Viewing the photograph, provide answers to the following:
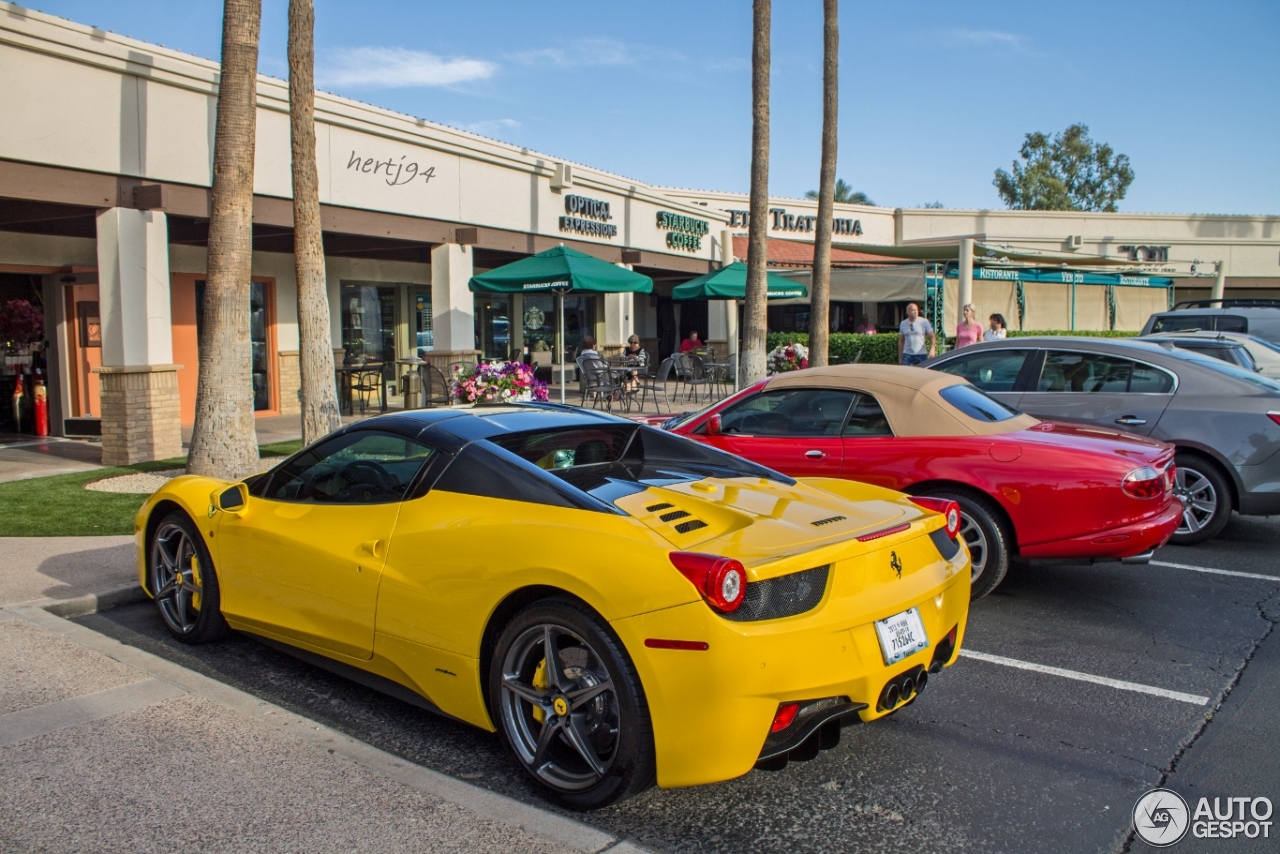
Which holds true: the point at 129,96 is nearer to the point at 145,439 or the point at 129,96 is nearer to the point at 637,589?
the point at 145,439

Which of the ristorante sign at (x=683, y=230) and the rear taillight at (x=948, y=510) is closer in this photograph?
the rear taillight at (x=948, y=510)

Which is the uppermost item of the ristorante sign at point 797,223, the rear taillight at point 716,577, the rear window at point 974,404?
the ristorante sign at point 797,223

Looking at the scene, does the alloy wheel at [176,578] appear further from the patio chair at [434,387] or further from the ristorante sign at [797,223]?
the ristorante sign at [797,223]

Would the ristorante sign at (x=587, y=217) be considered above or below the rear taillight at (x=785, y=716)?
above

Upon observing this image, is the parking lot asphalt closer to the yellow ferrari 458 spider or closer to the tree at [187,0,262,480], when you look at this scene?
the yellow ferrari 458 spider

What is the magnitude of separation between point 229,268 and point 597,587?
25.5 feet

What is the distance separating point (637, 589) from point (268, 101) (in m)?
12.0

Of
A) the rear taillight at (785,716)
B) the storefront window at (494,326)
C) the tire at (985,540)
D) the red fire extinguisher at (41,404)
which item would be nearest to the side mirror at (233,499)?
the rear taillight at (785,716)

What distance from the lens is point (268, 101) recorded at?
13.3m

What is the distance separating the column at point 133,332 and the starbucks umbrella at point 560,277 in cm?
450

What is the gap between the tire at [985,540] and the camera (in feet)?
20.3

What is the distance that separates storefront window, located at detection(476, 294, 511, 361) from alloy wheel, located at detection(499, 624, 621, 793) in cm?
1882

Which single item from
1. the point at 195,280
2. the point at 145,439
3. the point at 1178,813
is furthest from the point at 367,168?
the point at 1178,813

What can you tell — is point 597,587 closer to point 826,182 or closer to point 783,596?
point 783,596
